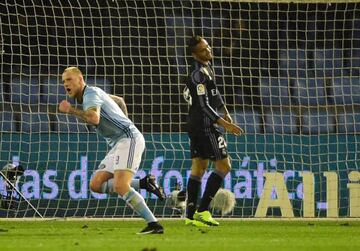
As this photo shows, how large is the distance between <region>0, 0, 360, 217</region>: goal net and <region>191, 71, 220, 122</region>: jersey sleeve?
13.8ft

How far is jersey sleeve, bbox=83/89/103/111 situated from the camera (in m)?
9.57

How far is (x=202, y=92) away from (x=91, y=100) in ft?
6.85

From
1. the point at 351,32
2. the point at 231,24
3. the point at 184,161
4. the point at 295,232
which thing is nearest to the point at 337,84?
the point at 351,32

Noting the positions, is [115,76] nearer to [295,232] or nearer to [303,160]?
[303,160]

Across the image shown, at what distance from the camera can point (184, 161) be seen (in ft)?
53.1

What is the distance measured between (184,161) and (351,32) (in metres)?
3.80

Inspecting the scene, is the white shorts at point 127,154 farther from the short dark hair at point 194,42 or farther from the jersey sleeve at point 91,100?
the short dark hair at point 194,42

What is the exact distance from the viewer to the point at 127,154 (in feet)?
32.9

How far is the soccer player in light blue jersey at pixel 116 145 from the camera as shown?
32.2 ft

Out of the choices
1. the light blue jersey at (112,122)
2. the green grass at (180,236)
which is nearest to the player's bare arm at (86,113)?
the light blue jersey at (112,122)

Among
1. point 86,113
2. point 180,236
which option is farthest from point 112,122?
point 180,236

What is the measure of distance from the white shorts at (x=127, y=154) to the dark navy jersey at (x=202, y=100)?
1401 millimetres

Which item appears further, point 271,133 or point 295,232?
point 271,133

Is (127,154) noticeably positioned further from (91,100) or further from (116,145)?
(91,100)
